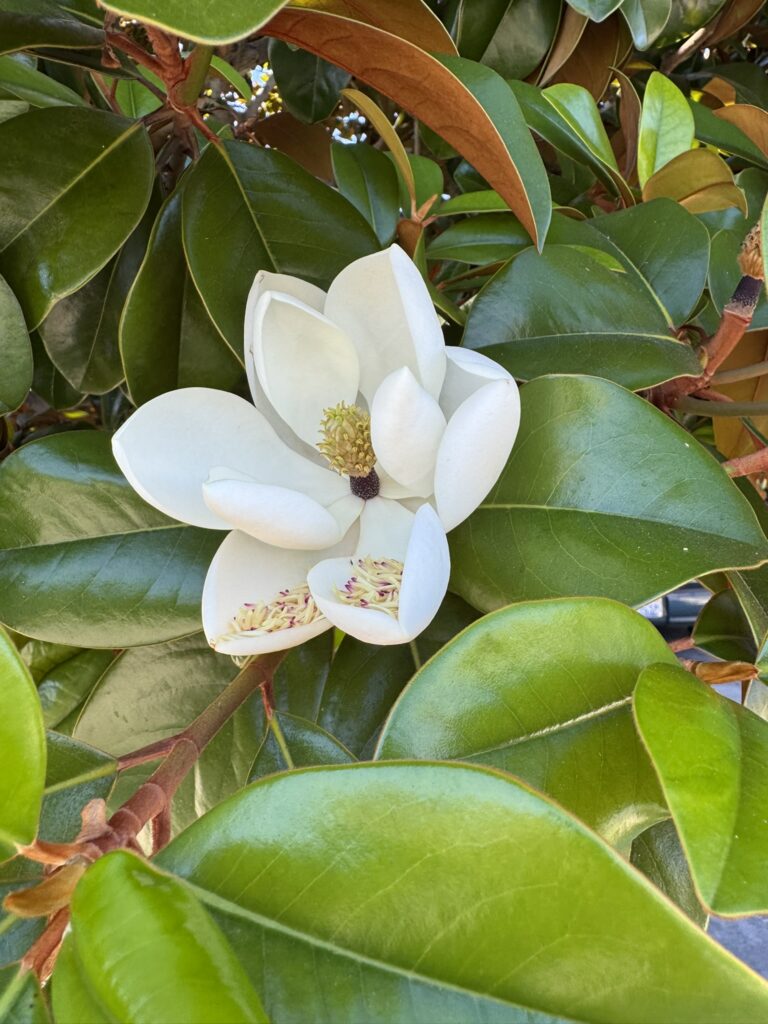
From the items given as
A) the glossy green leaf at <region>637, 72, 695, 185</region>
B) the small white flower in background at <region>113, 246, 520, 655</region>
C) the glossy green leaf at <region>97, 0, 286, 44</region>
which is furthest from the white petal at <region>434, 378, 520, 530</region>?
the glossy green leaf at <region>637, 72, 695, 185</region>

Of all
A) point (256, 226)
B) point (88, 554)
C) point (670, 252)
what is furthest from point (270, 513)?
point (670, 252)

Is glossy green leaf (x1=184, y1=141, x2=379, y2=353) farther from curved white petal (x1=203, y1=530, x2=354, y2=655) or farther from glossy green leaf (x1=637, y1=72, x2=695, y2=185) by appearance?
glossy green leaf (x1=637, y1=72, x2=695, y2=185)

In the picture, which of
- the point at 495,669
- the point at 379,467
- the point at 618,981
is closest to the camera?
the point at 618,981

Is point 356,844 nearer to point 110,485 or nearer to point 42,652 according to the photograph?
point 110,485

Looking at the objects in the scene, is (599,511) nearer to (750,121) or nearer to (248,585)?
(248,585)

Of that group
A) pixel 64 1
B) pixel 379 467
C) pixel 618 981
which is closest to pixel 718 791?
pixel 618 981

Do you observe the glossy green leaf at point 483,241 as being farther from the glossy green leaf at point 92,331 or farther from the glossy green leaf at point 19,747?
the glossy green leaf at point 19,747

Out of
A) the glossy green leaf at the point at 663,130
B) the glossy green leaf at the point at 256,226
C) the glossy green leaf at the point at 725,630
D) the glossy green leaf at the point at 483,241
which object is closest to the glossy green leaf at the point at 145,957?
the glossy green leaf at the point at 256,226

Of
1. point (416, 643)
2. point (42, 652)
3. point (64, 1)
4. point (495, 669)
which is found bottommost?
point (42, 652)
